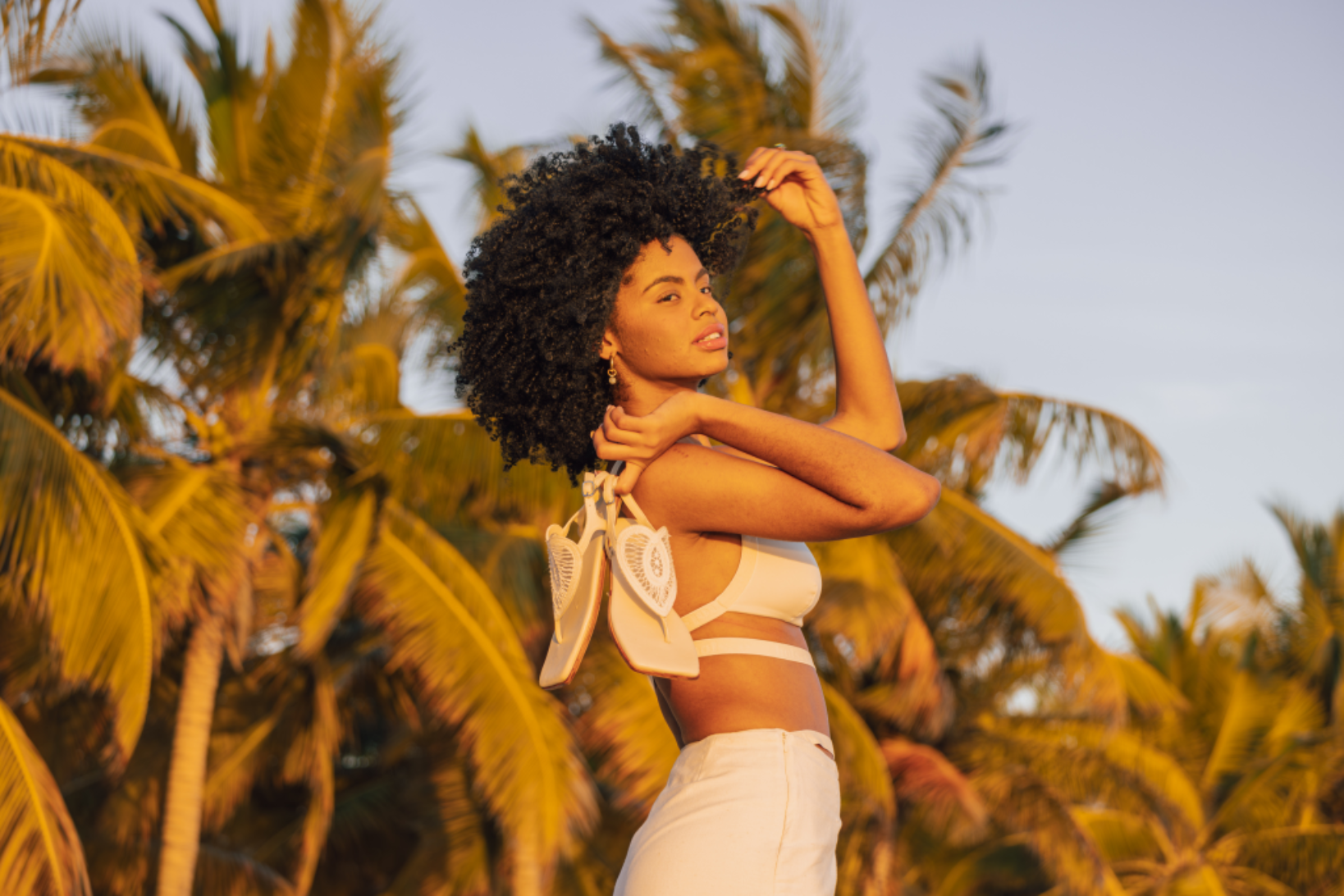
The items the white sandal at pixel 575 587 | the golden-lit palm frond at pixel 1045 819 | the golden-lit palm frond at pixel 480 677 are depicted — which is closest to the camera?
the white sandal at pixel 575 587

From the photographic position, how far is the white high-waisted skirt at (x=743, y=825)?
7.41 feet

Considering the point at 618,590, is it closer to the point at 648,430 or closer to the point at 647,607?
the point at 647,607

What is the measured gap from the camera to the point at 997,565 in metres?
12.2

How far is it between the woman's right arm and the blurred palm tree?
21.7 feet

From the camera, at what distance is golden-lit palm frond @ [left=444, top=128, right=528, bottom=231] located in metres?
13.2

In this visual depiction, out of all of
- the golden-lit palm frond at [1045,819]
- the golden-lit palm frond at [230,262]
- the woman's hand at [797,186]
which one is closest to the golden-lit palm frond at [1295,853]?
the golden-lit palm frond at [1045,819]

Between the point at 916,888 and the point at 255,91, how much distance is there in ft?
45.0

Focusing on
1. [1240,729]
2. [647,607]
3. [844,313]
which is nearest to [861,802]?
[844,313]

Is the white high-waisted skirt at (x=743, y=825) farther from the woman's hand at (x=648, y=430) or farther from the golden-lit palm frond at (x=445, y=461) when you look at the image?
the golden-lit palm frond at (x=445, y=461)

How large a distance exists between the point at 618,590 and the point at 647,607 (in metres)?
0.08

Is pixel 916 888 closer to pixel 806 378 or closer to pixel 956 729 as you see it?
pixel 956 729

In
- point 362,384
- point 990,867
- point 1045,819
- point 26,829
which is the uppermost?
point 362,384

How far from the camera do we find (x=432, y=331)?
13594 mm

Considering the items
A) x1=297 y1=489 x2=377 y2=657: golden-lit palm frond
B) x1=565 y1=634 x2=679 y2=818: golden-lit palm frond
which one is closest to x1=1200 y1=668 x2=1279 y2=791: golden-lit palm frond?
x1=565 y1=634 x2=679 y2=818: golden-lit palm frond
